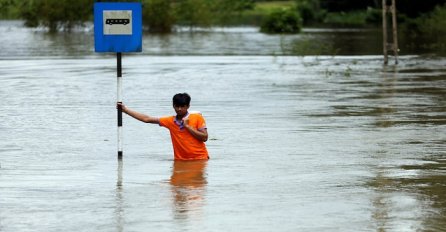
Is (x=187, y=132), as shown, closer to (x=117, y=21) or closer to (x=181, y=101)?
(x=181, y=101)

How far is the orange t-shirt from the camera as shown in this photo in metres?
15.0

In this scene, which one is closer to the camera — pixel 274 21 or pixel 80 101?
pixel 80 101

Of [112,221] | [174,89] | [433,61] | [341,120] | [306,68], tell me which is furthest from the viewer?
[433,61]

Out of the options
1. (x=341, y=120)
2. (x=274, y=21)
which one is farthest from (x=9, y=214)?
(x=274, y=21)

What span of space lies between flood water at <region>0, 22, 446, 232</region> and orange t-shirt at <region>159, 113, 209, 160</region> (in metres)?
0.27

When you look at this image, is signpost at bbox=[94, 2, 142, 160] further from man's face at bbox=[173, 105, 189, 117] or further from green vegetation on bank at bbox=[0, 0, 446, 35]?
green vegetation on bank at bbox=[0, 0, 446, 35]

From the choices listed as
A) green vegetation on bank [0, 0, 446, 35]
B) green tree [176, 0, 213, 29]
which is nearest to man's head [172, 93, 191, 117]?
green vegetation on bank [0, 0, 446, 35]

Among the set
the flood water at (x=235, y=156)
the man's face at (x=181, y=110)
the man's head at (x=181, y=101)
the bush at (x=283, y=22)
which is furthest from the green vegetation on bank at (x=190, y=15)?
the man's head at (x=181, y=101)

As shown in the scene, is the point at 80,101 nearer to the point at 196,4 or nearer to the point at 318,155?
the point at 318,155

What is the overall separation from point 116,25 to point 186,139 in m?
1.64

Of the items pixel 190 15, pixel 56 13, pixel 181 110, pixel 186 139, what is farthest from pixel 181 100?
pixel 190 15

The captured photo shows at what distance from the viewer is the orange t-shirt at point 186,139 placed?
49.1 ft

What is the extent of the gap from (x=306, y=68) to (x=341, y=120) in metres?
17.1

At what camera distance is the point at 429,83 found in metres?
30.4
